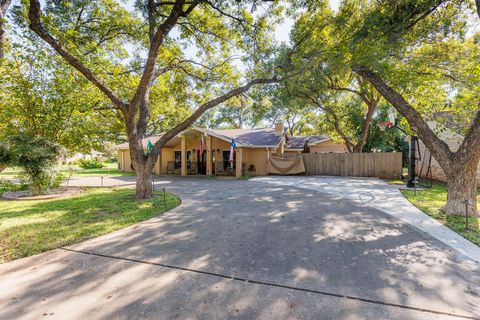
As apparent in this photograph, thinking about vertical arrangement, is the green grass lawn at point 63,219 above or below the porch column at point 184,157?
below

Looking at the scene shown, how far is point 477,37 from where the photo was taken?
9.49m

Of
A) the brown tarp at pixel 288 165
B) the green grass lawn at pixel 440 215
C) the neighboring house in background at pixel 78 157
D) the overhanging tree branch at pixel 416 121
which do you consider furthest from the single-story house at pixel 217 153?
the green grass lawn at pixel 440 215

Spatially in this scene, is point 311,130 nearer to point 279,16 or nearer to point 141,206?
point 279,16

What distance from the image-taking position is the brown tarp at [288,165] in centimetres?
1741

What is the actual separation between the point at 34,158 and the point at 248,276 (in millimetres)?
9485

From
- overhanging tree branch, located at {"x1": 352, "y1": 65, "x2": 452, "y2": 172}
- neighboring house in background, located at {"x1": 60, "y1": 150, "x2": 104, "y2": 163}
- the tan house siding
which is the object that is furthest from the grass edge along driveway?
neighboring house in background, located at {"x1": 60, "y1": 150, "x2": 104, "y2": 163}

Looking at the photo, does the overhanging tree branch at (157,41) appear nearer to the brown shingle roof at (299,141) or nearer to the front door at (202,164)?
the front door at (202,164)

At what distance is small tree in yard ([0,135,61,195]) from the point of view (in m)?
8.07

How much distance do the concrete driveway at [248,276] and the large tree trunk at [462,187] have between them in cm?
231

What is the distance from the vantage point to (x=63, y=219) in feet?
19.5

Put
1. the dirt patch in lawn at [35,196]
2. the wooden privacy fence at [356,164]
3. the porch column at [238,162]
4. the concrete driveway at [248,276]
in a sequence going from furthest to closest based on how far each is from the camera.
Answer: the porch column at [238,162]
the wooden privacy fence at [356,164]
the dirt patch in lawn at [35,196]
the concrete driveway at [248,276]

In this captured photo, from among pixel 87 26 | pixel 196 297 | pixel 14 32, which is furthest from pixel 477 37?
pixel 14 32

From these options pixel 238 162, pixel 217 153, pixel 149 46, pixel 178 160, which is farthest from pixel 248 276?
pixel 178 160

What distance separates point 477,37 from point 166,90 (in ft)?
47.7
